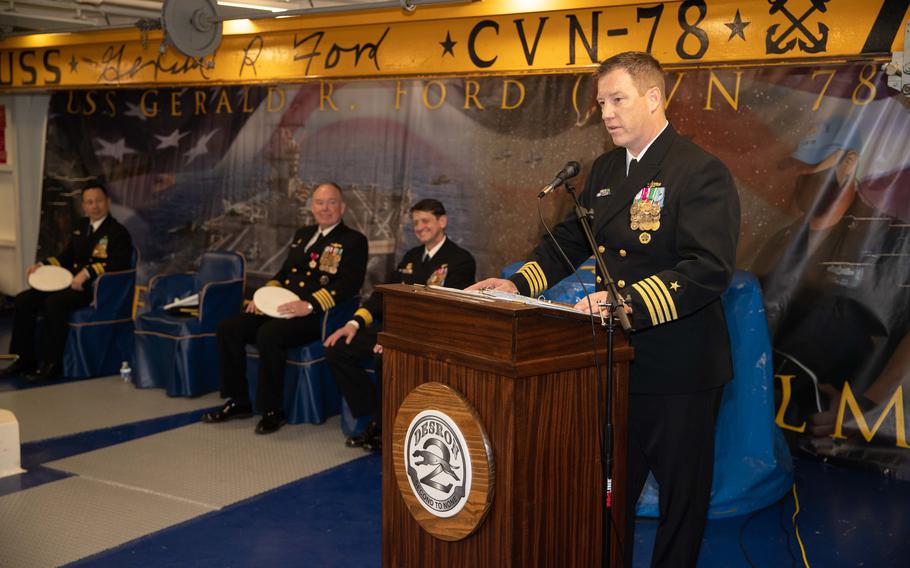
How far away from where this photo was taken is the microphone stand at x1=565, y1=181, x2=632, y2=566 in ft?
6.31

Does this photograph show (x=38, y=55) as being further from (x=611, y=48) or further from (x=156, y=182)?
(x=611, y=48)

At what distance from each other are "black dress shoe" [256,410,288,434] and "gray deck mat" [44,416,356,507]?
4 cm

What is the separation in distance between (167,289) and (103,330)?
536 millimetres

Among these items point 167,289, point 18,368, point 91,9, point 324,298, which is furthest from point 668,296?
point 91,9

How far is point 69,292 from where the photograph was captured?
605 cm

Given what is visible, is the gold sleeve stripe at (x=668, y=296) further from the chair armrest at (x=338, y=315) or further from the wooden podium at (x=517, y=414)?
the chair armrest at (x=338, y=315)

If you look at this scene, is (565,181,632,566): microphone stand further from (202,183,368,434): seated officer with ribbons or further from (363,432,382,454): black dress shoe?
(202,183,368,434): seated officer with ribbons

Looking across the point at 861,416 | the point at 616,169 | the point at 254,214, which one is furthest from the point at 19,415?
the point at 861,416

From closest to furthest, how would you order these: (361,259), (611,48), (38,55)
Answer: (611,48) → (361,259) → (38,55)

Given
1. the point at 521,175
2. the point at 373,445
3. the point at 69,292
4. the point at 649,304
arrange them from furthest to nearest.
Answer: the point at 69,292 → the point at 521,175 → the point at 373,445 → the point at 649,304

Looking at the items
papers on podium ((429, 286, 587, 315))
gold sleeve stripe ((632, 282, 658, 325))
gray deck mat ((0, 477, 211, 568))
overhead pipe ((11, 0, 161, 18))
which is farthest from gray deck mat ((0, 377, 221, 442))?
gold sleeve stripe ((632, 282, 658, 325))

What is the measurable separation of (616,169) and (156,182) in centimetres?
546

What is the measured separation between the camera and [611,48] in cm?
479

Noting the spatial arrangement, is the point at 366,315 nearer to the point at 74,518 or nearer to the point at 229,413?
the point at 229,413
